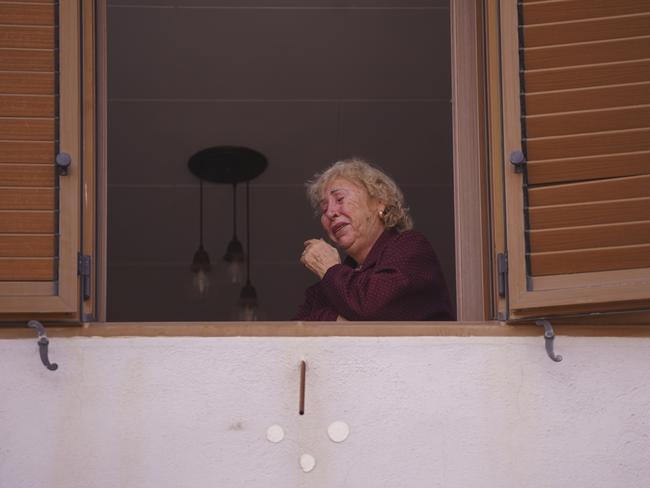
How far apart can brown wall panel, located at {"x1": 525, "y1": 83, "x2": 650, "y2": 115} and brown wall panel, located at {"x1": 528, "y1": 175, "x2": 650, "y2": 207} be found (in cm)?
21

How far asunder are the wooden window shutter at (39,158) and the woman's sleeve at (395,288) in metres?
0.79

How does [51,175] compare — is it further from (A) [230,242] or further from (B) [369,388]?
(A) [230,242]

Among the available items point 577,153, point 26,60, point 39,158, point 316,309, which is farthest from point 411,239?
point 26,60

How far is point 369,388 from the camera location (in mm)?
3561

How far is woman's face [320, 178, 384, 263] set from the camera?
14.1 ft

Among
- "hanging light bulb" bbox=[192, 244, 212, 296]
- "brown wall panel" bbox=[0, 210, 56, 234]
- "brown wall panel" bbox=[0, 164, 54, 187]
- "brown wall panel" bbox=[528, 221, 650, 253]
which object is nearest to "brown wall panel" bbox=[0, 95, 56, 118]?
"brown wall panel" bbox=[0, 164, 54, 187]

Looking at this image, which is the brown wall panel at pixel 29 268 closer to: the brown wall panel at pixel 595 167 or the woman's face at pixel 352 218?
the woman's face at pixel 352 218

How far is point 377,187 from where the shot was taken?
4.35 metres

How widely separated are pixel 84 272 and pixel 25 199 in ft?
0.81

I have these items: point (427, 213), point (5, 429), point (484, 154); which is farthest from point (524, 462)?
point (427, 213)

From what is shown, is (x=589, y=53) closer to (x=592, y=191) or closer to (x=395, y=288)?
(x=592, y=191)

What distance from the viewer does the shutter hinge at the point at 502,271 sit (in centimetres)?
356

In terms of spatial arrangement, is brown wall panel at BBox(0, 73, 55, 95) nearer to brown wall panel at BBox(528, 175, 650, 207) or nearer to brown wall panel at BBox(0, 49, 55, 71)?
brown wall panel at BBox(0, 49, 55, 71)

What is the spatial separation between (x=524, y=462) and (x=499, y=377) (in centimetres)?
23
